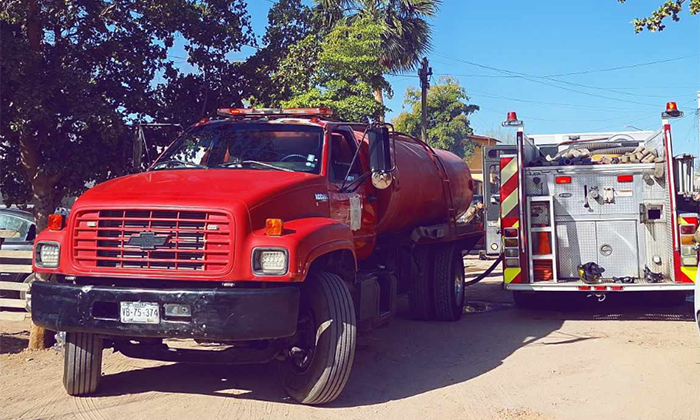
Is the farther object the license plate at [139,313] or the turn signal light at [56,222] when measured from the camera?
the turn signal light at [56,222]

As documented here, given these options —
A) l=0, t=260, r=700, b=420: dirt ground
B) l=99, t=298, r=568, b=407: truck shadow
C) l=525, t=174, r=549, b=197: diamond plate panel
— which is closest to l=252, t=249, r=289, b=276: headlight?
l=0, t=260, r=700, b=420: dirt ground

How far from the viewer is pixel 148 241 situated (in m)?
5.60

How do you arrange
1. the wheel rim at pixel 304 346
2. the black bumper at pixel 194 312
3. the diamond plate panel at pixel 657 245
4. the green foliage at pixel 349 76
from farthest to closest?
the green foliage at pixel 349 76 < the diamond plate panel at pixel 657 245 < the wheel rim at pixel 304 346 < the black bumper at pixel 194 312

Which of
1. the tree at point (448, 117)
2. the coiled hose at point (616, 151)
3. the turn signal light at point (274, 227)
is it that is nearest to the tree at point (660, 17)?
the coiled hose at point (616, 151)

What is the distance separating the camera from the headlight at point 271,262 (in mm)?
5492

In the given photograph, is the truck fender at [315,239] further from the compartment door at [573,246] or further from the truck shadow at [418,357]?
the compartment door at [573,246]

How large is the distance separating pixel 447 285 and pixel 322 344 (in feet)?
14.9

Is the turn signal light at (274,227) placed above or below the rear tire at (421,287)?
above

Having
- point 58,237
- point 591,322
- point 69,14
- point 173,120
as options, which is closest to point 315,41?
point 173,120

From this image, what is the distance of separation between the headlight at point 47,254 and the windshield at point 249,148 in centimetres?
146

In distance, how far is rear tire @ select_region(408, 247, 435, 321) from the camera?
1018cm

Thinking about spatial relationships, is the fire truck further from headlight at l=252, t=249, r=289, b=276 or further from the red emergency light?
the red emergency light

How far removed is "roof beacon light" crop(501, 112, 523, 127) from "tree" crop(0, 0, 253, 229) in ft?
15.4

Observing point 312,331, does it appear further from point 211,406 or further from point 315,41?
point 315,41
